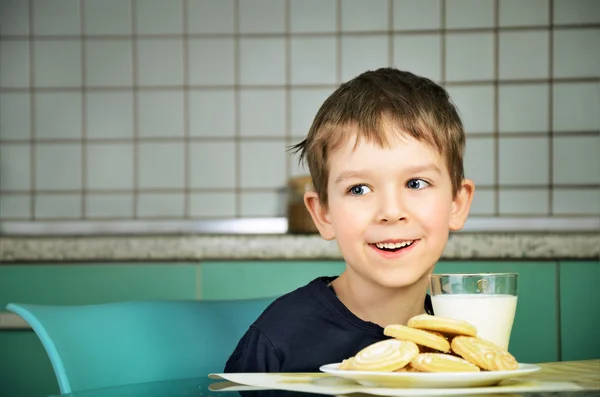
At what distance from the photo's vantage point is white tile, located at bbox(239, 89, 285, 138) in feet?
8.90

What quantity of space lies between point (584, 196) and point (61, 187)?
1.71 m

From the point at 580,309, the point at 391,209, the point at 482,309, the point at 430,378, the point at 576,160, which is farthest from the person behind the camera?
the point at 576,160

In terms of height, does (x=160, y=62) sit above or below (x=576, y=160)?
above

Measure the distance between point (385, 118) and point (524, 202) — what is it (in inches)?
61.7

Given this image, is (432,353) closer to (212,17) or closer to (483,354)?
(483,354)

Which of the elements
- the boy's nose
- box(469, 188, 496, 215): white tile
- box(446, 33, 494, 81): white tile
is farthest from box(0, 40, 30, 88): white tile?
the boy's nose

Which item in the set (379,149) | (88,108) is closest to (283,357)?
(379,149)

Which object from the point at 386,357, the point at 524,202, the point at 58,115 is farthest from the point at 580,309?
the point at 58,115

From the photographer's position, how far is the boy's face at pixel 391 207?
1.16 meters

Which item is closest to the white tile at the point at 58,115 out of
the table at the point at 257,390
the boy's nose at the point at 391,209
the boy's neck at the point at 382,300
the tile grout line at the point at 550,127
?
the tile grout line at the point at 550,127

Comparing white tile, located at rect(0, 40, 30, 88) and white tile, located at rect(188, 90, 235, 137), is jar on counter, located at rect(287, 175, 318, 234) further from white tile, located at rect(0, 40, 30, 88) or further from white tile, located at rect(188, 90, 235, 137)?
white tile, located at rect(0, 40, 30, 88)

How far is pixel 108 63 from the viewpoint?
275cm

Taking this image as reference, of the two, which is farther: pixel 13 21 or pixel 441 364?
pixel 13 21

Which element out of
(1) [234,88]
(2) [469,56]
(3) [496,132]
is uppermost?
(2) [469,56]
